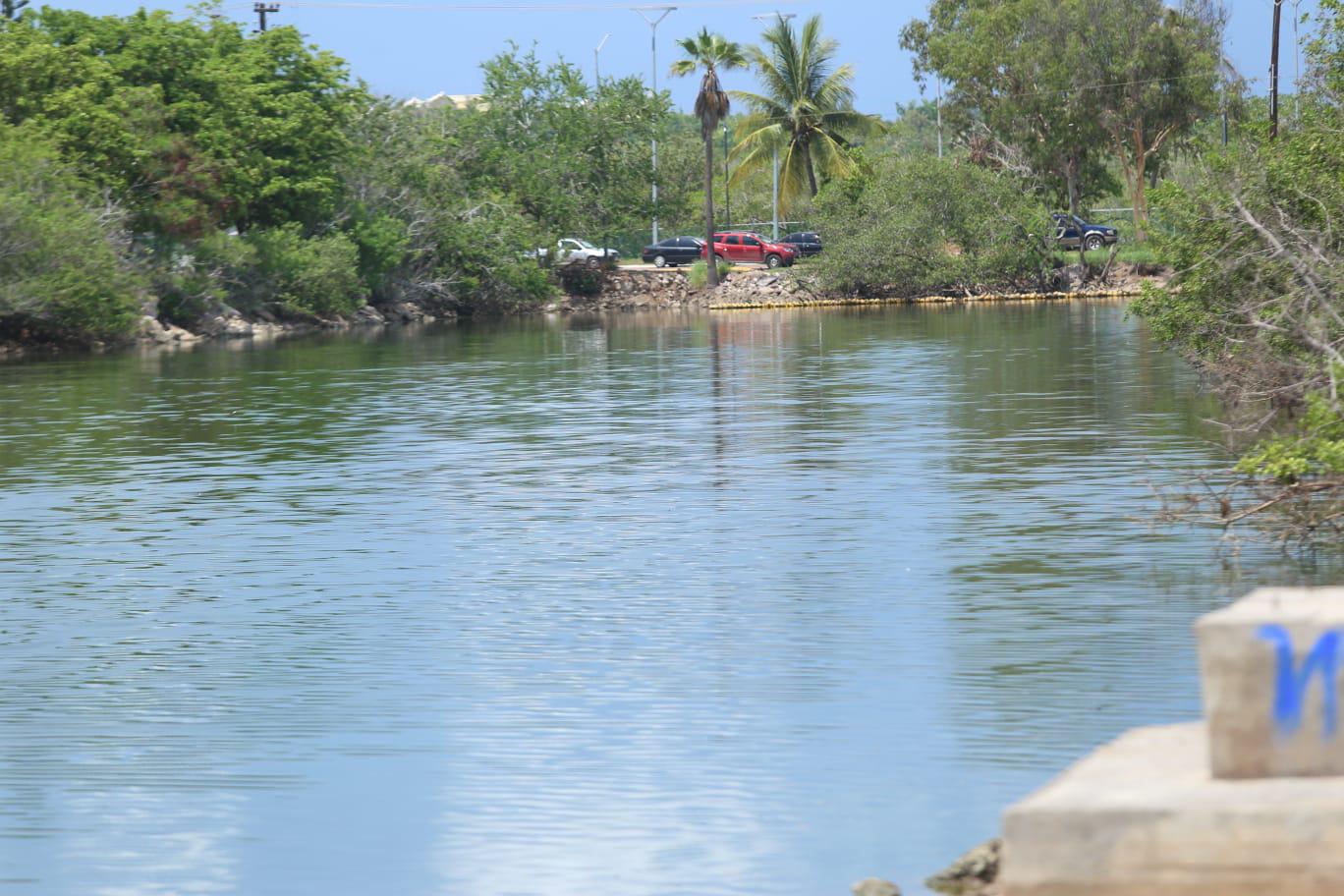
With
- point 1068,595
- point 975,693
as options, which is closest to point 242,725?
point 975,693

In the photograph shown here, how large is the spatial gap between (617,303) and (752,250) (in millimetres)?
7061

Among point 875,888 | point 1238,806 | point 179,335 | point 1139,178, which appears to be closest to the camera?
point 1238,806

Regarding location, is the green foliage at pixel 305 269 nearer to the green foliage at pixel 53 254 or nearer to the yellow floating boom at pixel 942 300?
the green foliage at pixel 53 254

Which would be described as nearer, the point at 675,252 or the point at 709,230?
the point at 709,230

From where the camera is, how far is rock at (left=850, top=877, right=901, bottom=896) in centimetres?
776

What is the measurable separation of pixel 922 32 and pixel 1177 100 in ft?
56.2

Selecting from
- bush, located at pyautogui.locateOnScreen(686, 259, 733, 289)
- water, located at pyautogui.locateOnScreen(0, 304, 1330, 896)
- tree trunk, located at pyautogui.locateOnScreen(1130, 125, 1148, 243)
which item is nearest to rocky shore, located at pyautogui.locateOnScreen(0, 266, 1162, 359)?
bush, located at pyautogui.locateOnScreen(686, 259, 733, 289)

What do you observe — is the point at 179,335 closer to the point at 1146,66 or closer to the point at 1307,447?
the point at 1146,66

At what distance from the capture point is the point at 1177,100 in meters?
77.9

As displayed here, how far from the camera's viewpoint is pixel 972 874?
7.84 metres

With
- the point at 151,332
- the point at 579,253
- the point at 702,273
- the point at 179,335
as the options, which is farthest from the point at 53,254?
the point at 702,273

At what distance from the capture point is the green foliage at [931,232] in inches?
2906

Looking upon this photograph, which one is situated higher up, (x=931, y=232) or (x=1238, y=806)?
(x=931, y=232)

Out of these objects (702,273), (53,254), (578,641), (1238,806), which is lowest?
(578,641)
